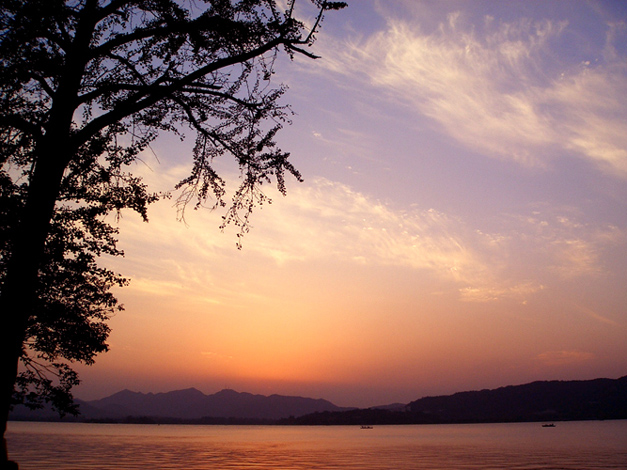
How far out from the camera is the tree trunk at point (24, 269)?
8.18 metres

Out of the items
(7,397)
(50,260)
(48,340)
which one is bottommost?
(7,397)

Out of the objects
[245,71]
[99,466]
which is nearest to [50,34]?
[245,71]

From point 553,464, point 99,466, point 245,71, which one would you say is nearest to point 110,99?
point 245,71

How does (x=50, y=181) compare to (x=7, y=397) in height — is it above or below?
above

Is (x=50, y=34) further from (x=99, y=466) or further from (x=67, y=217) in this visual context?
(x=99, y=466)

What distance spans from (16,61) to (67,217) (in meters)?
6.24

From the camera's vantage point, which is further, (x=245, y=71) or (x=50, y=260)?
(x=50, y=260)

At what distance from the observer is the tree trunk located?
8180mm

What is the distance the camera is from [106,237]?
15.7 meters

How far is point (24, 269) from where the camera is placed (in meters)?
8.64

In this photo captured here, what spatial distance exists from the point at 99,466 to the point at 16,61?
57256mm

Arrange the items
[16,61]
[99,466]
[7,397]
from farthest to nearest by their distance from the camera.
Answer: [99,466]
[16,61]
[7,397]

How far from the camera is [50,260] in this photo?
1545 cm

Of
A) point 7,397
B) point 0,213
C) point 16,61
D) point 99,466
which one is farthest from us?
point 99,466
